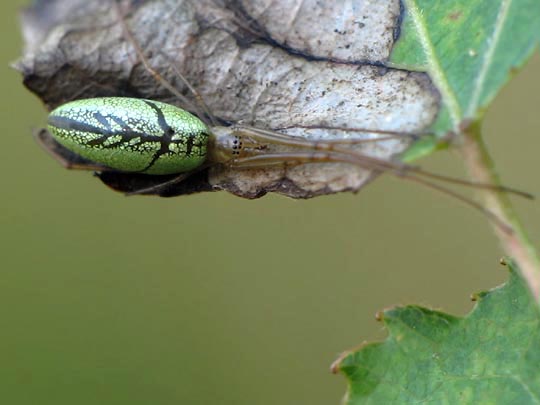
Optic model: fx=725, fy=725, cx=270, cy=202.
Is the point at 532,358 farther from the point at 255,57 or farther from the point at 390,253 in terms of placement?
the point at 390,253

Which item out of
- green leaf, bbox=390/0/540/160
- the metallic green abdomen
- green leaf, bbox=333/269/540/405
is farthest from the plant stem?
the metallic green abdomen

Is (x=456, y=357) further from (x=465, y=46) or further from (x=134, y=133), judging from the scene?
(x=134, y=133)

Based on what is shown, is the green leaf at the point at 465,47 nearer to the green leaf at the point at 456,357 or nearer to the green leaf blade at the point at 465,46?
the green leaf blade at the point at 465,46

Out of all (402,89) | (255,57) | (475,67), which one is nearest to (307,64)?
(255,57)

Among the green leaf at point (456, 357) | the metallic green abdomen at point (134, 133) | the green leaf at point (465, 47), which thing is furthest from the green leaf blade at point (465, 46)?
the metallic green abdomen at point (134, 133)

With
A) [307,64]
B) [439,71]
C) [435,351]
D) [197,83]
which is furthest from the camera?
[197,83]

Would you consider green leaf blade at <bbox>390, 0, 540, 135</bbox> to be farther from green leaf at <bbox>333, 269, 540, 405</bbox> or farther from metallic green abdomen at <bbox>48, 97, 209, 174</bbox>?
metallic green abdomen at <bbox>48, 97, 209, 174</bbox>

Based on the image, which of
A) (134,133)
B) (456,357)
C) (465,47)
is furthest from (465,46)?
(134,133)
